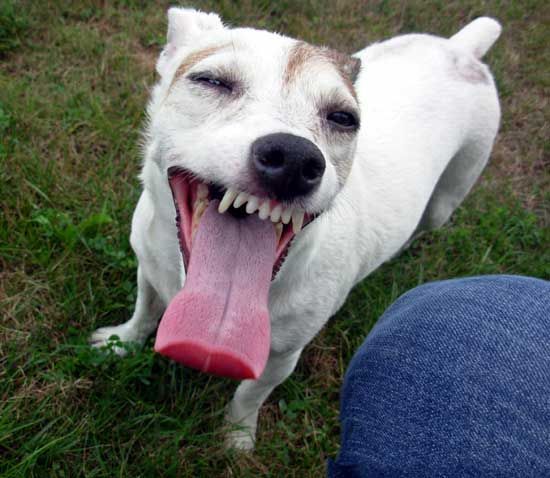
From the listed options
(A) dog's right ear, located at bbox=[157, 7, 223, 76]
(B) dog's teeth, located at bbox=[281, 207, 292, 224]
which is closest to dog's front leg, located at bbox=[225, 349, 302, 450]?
(B) dog's teeth, located at bbox=[281, 207, 292, 224]

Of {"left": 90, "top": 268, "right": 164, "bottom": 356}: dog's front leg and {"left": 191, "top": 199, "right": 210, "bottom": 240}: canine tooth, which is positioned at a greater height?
{"left": 191, "top": 199, "right": 210, "bottom": 240}: canine tooth

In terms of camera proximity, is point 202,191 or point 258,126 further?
point 202,191

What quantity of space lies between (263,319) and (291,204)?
0.41 meters

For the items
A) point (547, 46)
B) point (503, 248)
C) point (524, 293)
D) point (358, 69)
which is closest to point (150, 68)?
point (358, 69)

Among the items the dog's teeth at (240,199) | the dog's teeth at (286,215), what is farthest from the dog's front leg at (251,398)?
the dog's teeth at (240,199)

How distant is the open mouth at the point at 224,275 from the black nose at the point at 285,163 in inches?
3.5

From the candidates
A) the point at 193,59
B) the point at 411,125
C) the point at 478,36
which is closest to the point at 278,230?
the point at 193,59

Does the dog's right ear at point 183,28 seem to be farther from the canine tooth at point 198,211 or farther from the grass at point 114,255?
the grass at point 114,255

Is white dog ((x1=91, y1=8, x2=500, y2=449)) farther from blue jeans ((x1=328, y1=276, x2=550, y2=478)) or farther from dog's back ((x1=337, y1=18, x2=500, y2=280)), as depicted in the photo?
blue jeans ((x1=328, y1=276, x2=550, y2=478))

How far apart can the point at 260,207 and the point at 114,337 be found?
58.1 inches

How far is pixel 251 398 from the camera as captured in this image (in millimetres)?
2779

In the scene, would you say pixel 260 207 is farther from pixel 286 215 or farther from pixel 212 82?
pixel 212 82

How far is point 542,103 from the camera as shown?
5.80 m

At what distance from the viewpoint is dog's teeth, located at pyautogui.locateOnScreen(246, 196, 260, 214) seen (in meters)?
1.75
